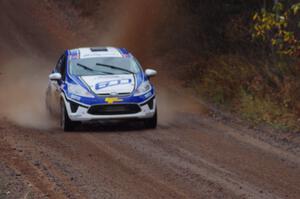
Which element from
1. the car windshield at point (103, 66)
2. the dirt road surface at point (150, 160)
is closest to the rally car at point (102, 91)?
the car windshield at point (103, 66)

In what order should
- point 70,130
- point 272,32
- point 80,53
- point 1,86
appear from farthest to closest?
1. point 1,86
2. point 272,32
3. point 80,53
4. point 70,130

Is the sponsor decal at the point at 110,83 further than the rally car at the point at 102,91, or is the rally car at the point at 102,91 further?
the sponsor decal at the point at 110,83

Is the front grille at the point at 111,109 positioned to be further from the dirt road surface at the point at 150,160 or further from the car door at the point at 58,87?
the car door at the point at 58,87

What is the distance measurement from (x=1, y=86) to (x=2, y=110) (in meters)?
4.90

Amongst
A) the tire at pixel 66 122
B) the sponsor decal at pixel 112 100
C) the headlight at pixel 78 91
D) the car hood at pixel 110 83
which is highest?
the car hood at pixel 110 83

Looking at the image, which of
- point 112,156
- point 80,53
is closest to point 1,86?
point 80,53

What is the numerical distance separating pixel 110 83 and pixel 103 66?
0.92 m

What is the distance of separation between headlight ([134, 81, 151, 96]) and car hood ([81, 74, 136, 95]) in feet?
0.41

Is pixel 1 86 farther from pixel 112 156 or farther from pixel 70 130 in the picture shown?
pixel 112 156

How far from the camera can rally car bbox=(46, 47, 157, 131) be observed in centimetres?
1562

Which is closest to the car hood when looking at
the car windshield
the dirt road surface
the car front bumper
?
the car windshield

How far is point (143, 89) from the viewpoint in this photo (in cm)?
1598

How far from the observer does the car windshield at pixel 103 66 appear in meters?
16.6

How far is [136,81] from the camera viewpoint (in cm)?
1614
